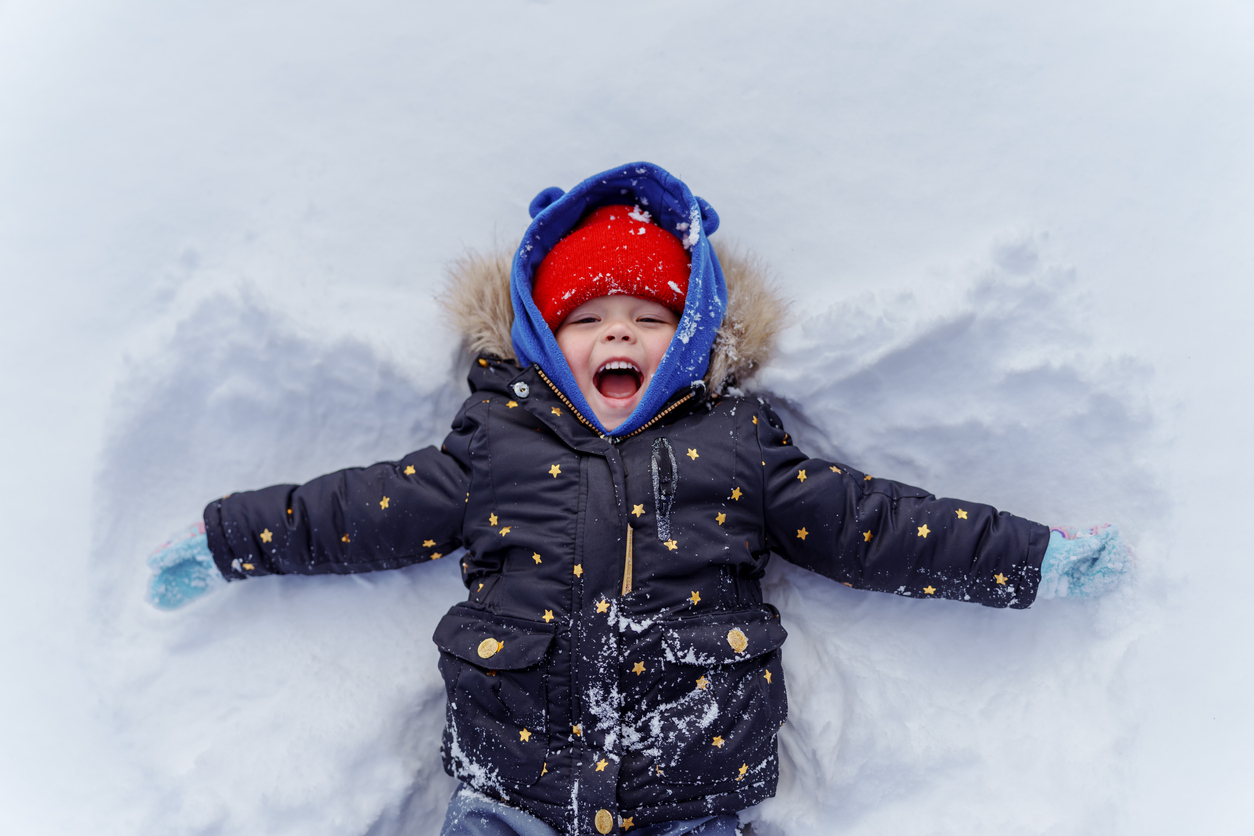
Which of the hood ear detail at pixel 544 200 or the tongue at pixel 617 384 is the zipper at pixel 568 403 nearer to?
the tongue at pixel 617 384

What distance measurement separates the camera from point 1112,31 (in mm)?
1875

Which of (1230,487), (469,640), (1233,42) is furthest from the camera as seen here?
(1233,42)

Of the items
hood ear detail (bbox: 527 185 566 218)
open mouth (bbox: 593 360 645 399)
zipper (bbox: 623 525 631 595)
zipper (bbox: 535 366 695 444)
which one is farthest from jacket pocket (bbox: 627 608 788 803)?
hood ear detail (bbox: 527 185 566 218)

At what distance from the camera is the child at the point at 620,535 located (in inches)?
61.9

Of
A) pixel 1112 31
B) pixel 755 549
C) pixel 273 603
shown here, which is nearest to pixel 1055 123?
pixel 1112 31

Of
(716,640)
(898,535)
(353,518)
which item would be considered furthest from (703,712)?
(353,518)

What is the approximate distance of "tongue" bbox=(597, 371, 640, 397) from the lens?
171cm

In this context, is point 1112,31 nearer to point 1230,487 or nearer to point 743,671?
point 1230,487

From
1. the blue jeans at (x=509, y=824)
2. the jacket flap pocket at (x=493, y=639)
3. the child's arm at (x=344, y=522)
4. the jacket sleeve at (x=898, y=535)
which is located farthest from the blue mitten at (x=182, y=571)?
the jacket sleeve at (x=898, y=535)

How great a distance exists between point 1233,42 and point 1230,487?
108 cm

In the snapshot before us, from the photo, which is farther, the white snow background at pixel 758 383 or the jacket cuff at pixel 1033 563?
the white snow background at pixel 758 383

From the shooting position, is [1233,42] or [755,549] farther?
[1233,42]

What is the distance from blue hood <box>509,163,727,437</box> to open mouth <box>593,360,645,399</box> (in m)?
0.07

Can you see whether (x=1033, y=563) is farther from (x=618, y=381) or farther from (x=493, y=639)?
(x=493, y=639)
